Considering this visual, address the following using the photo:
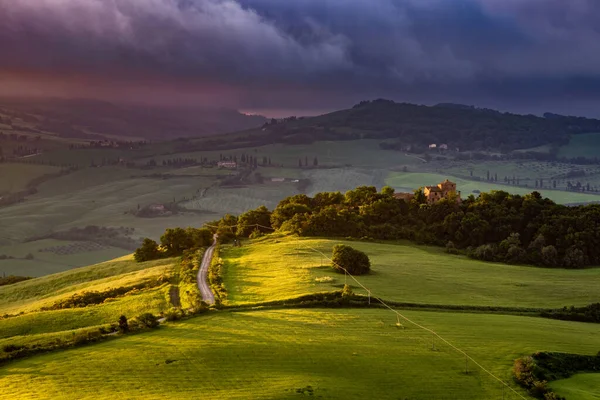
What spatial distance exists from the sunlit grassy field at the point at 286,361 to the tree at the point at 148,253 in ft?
141

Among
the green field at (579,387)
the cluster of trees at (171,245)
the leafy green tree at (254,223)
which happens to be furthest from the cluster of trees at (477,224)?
the green field at (579,387)

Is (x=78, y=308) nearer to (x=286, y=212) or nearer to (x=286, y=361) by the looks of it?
(x=286, y=361)

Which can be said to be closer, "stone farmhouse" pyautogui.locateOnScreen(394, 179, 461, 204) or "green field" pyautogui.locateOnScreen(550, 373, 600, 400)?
"green field" pyautogui.locateOnScreen(550, 373, 600, 400)

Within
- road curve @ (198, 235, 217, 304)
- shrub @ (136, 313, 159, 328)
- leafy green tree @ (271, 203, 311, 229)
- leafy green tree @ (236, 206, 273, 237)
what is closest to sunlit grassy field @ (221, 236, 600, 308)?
road curve @ (198, 235, 217, 304)

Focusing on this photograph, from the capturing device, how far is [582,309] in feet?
205

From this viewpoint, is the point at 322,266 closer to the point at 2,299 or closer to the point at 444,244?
the point at 444,244

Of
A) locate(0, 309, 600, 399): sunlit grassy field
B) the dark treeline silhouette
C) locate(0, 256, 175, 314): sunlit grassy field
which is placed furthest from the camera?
the dark treeline silhouette

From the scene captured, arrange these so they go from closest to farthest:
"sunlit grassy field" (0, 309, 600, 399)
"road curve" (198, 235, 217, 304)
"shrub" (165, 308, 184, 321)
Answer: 1. "sunlit grassy field" (0, 309, 600, 399)
2. "shrub" (165, 308, 184, 321)
3. "road curve" (198, 235, 217, 304)

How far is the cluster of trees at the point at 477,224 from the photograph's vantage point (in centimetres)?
9138

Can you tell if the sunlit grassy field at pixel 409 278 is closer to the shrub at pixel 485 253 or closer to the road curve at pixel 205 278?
the road curve at pixel 205 278

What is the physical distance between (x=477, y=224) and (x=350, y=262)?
3865 centimetres

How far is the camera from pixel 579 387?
3997cm

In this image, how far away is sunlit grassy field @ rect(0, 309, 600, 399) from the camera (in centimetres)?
3547

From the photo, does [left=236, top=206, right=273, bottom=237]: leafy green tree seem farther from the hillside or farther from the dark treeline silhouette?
the hillside
